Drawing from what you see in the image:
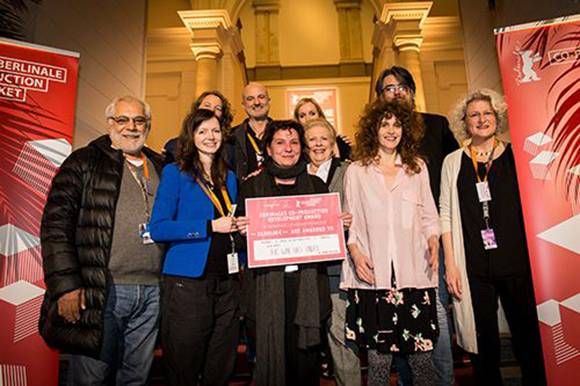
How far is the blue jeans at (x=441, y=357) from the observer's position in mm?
2236

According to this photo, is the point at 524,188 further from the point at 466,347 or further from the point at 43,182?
the point at 43,182

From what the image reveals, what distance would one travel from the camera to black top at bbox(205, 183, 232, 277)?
6.81 feet

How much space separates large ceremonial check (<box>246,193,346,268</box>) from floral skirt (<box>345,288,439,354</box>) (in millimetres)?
297

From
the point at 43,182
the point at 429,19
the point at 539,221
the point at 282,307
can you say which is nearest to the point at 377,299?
the point at 282,307

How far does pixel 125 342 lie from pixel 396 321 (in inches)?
58.0

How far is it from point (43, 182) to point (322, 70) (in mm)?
10578

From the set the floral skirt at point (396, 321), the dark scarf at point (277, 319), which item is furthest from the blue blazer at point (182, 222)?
the floral skirt at point (396, 321)

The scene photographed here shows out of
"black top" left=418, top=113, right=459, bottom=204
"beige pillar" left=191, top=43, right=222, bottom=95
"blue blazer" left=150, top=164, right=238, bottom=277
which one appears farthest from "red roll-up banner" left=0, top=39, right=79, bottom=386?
"beige pillar" left=191, top=43, right=222, bottom=95

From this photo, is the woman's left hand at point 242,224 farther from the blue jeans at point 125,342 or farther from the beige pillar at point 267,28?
the beige pillar at point 267,28

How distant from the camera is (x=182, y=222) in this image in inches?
80.4

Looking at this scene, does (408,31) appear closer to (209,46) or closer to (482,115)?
(209,46)

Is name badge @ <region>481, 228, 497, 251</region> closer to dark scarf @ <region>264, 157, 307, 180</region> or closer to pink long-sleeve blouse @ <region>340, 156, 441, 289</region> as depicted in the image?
pink long-sleeve blouse @ <region>340, 156, 441, 289</region>

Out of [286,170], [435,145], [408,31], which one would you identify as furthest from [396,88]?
[408,31]

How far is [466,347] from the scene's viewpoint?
2.24 meters
